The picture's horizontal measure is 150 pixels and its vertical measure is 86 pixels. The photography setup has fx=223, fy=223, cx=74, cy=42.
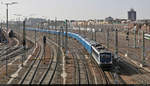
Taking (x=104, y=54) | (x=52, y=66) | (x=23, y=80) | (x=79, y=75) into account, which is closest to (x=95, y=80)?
(x=79, y=75)

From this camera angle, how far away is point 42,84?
78.2ft

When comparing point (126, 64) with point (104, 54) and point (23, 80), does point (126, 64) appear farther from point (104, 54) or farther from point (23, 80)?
point (23, 80)

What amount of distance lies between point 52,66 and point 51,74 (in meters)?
5.77

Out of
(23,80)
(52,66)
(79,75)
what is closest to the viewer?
(23,80)

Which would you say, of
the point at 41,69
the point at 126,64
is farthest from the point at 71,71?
the point at 126,64

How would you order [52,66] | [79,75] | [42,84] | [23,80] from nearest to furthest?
[42,84] → [23,80] → [79,75] → [52,66]

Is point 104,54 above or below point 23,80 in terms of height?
above

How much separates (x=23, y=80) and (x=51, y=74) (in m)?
4.37

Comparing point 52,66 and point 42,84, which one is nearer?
point 42,84

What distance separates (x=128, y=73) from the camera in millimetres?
30219

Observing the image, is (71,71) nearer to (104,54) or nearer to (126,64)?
(104,54)

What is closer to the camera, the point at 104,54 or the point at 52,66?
the point at 104,54

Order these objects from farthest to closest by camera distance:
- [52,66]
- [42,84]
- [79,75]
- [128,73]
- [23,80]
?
1. [52,66]
2. [128,73]
3. [79,75]
4. [23,80]
5. [42,84]

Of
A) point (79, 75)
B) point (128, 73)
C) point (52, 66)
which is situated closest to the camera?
point (79, 75)
